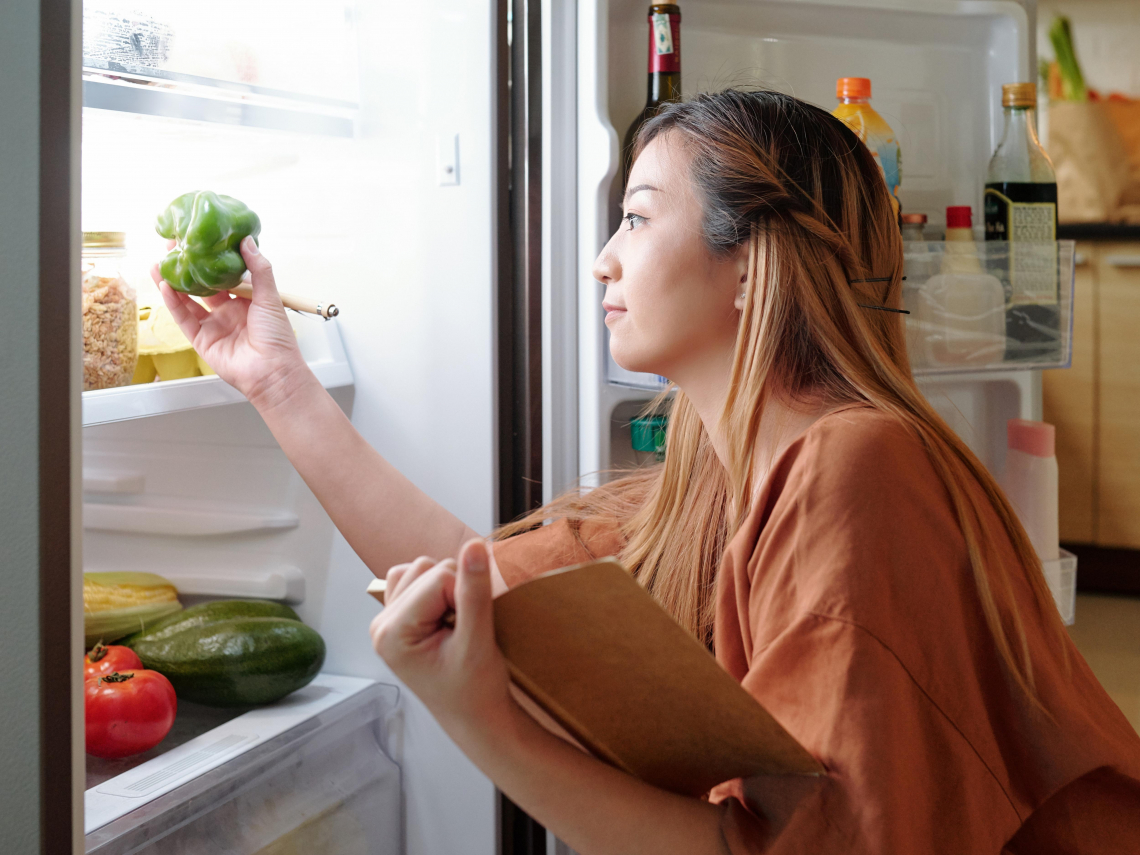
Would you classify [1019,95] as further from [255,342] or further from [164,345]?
[164,345]

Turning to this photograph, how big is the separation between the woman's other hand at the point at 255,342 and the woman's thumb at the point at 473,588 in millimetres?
587

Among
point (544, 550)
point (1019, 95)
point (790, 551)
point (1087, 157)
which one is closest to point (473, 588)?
point (790, 551)

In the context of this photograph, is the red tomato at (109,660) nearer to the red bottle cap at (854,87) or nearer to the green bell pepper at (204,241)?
the green bell pepper at (204,241)

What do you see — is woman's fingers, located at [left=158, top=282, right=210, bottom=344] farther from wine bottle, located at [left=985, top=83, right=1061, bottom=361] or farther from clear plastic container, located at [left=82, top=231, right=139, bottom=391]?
wine bottle, located at [left=985, top=83, right=1061, bottom=361]

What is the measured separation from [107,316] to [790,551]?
0.67m

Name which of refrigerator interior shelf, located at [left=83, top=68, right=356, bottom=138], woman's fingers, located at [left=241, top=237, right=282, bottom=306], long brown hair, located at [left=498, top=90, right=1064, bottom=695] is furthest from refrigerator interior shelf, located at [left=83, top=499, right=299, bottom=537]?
long brown hair, located at [left=498, top=90, right=1064, bottom=695]

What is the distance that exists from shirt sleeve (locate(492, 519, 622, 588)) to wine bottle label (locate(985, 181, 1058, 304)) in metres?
0.60

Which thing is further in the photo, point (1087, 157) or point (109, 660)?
point (1087, 157)

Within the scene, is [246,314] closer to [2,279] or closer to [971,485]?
[2,279]

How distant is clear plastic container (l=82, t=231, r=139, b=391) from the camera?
88cm

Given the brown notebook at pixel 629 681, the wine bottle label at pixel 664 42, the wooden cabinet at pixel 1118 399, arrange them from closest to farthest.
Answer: the brown notebook at pixel 629 681, the wine bottle label at pixel 664 42, the wooden cabinet at pixel 1118 399

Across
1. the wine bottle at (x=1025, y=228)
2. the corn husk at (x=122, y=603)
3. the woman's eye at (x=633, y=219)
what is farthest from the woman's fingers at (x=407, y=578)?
the wine bottle at (x=1025, y=228)

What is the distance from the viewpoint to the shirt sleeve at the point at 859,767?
54 centimetres

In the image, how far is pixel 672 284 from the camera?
836 mm
